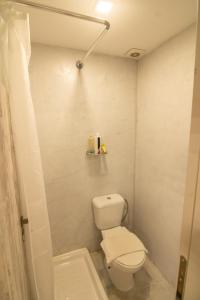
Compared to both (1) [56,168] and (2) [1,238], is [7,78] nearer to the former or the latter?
(2) [1,238]

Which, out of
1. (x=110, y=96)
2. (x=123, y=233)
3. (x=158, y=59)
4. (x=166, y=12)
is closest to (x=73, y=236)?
(x=123, y=233)

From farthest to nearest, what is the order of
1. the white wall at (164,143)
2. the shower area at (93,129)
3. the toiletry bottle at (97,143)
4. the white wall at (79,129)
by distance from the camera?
the toiletry bottle at (97,143)
the white wall at (79,129)
the white wall at (164,143)
the shower area at (93,129)

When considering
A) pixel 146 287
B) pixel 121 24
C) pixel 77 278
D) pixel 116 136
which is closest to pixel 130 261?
pixel 146 287

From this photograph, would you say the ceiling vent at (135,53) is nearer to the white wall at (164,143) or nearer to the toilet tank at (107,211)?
the white wall at (164,143)

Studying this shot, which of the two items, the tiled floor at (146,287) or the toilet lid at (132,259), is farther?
the tiled floor at (146,287)

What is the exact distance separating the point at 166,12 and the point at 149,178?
1.45 metres

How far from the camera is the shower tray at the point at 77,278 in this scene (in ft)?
4.86

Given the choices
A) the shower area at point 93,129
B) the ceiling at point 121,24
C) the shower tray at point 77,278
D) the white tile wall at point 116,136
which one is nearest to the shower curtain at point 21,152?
the shower area at point 93,129

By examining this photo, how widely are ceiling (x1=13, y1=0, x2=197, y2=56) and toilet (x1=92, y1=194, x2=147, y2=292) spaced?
162cm

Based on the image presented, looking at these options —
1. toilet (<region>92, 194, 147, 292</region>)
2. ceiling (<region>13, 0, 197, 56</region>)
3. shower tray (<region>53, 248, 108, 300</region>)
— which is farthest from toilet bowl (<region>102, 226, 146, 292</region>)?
ceiling (<region>13, 0, 197, 56</region>)

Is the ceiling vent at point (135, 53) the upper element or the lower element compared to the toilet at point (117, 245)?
upper

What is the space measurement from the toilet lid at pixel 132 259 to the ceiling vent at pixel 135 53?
1959mm

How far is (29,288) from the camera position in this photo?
105cm

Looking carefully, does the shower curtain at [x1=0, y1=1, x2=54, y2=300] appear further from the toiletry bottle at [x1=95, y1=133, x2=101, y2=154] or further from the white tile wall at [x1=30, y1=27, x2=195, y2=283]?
the toiletry bottle at [x1=95, y1=133, x2=101, y2=154]
